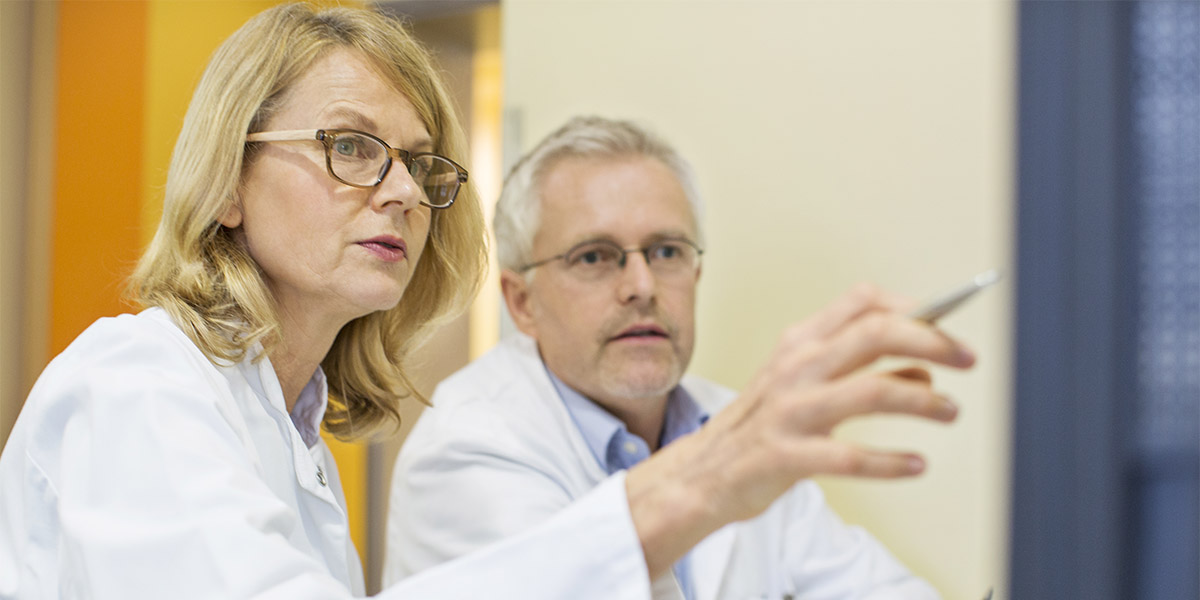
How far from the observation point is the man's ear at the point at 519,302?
1.73m

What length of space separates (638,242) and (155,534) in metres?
1.06

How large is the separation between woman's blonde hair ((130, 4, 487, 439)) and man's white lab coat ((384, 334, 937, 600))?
0.23 metres

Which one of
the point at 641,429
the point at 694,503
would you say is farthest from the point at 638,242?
the point at 694,503

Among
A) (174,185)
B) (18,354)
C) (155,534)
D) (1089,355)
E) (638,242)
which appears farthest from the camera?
(18,354)

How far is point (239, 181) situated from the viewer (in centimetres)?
104

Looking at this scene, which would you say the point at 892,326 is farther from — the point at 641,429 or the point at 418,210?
the point at 641,429

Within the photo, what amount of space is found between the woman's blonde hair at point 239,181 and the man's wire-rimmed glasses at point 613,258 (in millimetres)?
372

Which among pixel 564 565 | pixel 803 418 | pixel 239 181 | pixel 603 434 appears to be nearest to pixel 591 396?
pixel 603 434

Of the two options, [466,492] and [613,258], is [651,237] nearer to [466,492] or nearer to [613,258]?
[613,258]

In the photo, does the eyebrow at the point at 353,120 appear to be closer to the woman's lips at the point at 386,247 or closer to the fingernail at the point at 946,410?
the woman's lips at the point at 386,247

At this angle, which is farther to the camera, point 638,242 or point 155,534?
point 638,242

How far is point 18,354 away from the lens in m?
1.78

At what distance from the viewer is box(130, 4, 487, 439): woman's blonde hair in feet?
3.18

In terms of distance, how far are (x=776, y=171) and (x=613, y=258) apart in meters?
0.53
